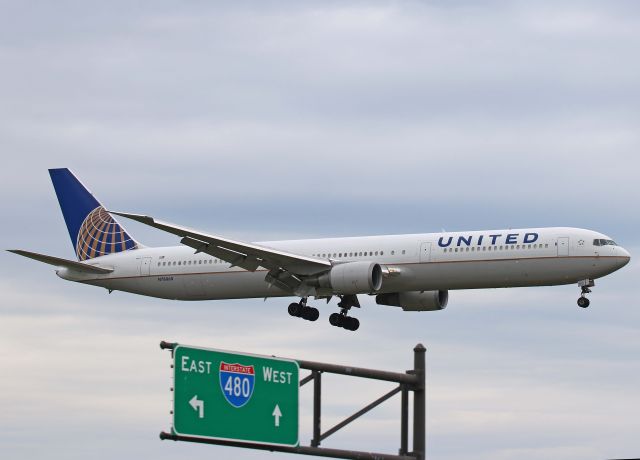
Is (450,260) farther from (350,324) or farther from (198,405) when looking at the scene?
(198,405)

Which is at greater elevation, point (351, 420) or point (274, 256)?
point (274, 256)

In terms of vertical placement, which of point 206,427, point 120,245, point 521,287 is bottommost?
point 206,427

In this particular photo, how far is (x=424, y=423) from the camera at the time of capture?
3206 centimetres

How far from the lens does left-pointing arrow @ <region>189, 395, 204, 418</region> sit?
30.8 m

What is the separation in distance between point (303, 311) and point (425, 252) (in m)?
7.24

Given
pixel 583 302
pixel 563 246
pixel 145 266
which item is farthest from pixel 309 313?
pixel 583 302

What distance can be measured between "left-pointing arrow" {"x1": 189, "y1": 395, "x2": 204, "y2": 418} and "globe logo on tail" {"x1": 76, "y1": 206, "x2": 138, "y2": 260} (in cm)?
5121

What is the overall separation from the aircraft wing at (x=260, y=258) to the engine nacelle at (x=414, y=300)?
6346 millimetres

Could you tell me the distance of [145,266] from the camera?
7831 centimetres

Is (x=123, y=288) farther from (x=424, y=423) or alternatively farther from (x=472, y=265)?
(x=424, y=423)

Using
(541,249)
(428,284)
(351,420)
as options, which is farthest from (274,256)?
(351,420)

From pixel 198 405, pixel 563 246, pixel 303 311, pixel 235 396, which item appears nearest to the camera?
pixel 198 405

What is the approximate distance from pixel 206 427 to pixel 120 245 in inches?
2030

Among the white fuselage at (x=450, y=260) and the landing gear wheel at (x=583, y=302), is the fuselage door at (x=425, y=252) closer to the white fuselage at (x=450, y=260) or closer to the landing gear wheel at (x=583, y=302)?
the white fuselage at (x=450, y=260)
